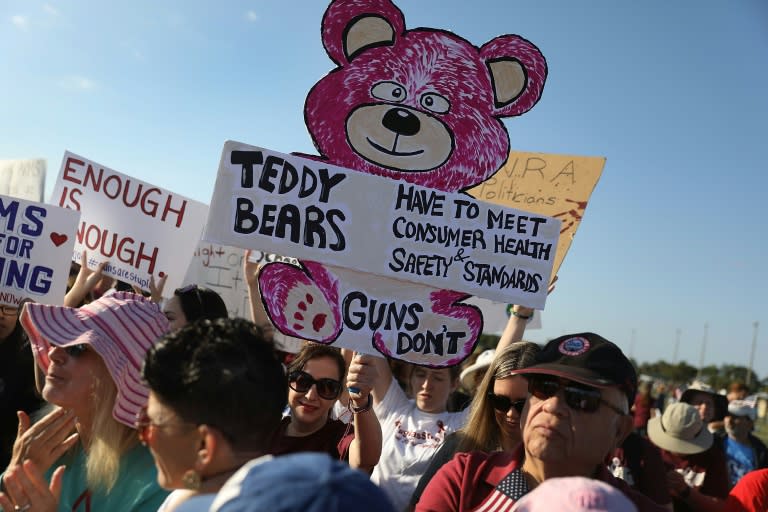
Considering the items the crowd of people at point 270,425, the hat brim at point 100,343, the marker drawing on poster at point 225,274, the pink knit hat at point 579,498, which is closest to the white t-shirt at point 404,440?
the crowd of people at point 270,425

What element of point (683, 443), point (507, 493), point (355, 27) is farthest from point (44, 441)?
point (683, 443)

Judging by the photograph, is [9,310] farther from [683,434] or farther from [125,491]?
[683,434]

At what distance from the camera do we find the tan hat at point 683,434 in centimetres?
454

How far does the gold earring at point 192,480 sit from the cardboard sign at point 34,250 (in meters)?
2.96

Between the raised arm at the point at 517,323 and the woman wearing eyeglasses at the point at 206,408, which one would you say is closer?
the woman wearing eyeglasses at the point at 206,408

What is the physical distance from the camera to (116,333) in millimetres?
2266

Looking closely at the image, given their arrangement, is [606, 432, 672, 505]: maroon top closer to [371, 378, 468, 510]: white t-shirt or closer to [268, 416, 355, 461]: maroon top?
[371, 378, 468, 510]: white t-shirt

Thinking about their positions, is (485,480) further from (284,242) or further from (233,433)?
(284,242)

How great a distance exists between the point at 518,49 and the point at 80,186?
311 cm

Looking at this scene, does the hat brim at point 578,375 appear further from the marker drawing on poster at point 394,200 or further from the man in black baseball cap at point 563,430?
the marker drawing on poster at point 394,200

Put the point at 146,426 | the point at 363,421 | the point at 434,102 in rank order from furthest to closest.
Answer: the point at 434,102
the point at 363,421
the point at 146,426

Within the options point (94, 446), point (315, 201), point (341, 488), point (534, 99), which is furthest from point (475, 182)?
point (341, 488)

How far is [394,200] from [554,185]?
1690mm

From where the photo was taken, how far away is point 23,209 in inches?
160
